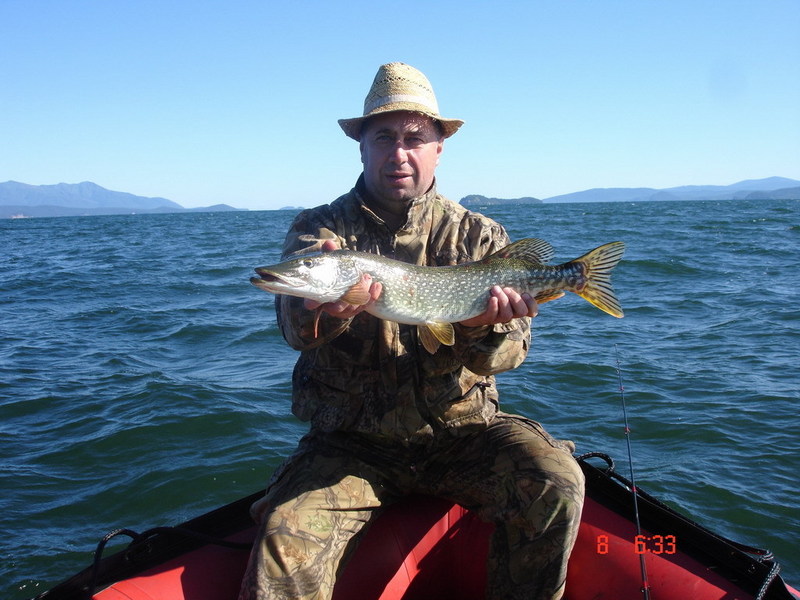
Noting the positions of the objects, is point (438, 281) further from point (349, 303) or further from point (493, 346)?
point (349, 303)

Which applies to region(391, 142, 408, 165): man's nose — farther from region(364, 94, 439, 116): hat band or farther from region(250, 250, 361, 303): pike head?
region(250, 250, 361, 303): pike head

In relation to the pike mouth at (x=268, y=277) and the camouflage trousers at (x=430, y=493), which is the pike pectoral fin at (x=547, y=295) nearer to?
the camouflage trousers at (x=430, y=493)

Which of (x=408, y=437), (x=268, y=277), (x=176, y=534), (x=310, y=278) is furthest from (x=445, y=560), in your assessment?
(x=268, y=277)

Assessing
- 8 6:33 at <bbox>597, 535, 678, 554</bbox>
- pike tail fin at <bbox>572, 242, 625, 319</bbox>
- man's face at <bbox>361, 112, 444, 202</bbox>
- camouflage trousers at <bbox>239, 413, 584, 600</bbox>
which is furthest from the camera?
pike tail fin at <bbox>572, 242, 625, 319</bbox>

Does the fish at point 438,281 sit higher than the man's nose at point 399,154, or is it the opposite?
the man's nose at point 399,154

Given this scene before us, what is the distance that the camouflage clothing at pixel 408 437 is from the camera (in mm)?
3256

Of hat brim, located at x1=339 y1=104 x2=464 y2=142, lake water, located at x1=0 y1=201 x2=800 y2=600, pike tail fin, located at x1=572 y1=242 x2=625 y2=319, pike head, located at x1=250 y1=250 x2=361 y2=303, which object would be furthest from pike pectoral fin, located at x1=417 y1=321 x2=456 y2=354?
lake water, located at x1=0 y1=201 x2=800 y2=600

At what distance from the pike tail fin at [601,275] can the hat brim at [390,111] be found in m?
1.17

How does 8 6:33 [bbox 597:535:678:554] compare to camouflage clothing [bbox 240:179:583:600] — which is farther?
Answer: 8 6:33 [bbox 597:535:678:554]

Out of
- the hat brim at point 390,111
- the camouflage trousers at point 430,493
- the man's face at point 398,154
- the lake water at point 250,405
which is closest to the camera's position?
the camouflage trousers at point 430,493

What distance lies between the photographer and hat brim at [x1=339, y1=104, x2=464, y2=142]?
3.77m

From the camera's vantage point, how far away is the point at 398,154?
386 cm

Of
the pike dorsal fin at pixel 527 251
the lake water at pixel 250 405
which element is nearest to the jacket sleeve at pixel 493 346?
the pike dorsal fin at pixel 527 251

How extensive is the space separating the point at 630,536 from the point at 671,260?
18135mm
